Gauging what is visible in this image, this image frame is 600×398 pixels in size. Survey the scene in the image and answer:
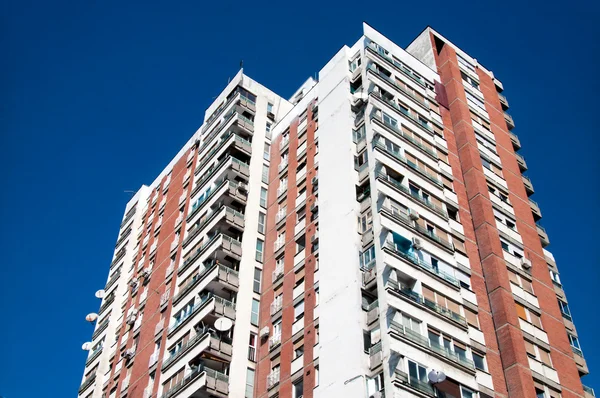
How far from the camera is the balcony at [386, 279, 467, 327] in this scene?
37156mm

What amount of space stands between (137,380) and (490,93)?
3295 centimetres

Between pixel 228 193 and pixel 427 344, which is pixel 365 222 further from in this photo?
pixel 228 193

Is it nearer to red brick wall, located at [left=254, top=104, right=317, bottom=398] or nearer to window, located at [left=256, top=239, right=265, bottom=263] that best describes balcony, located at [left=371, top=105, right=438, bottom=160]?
red brick wall, located at [left=254, top=104, right=317, bottom=398]

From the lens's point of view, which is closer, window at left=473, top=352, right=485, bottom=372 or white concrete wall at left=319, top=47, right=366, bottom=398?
white concrete wall at left=319, top=47, right=366, bottom=398

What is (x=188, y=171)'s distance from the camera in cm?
6300

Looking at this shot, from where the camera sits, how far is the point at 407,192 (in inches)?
1695

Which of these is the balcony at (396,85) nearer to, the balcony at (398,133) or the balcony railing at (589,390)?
the balcony at (398,133)

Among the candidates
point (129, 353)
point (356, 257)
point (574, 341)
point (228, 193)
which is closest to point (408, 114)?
point (228, 193)

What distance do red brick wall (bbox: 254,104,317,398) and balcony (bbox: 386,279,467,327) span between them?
554 cm

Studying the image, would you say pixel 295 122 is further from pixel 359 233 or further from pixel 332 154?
pixel 359 233

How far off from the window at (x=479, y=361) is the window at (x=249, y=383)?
1260 centimetres

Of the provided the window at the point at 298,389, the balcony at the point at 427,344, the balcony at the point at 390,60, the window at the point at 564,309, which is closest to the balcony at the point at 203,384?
the window at the point at 298,389

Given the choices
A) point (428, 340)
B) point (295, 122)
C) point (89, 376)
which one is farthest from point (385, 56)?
point (89, 376)

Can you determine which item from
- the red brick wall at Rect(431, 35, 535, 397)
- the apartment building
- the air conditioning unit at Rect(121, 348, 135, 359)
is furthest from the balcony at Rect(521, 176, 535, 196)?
the air conditioning unit at Rect(121, 348, 135, 359)
